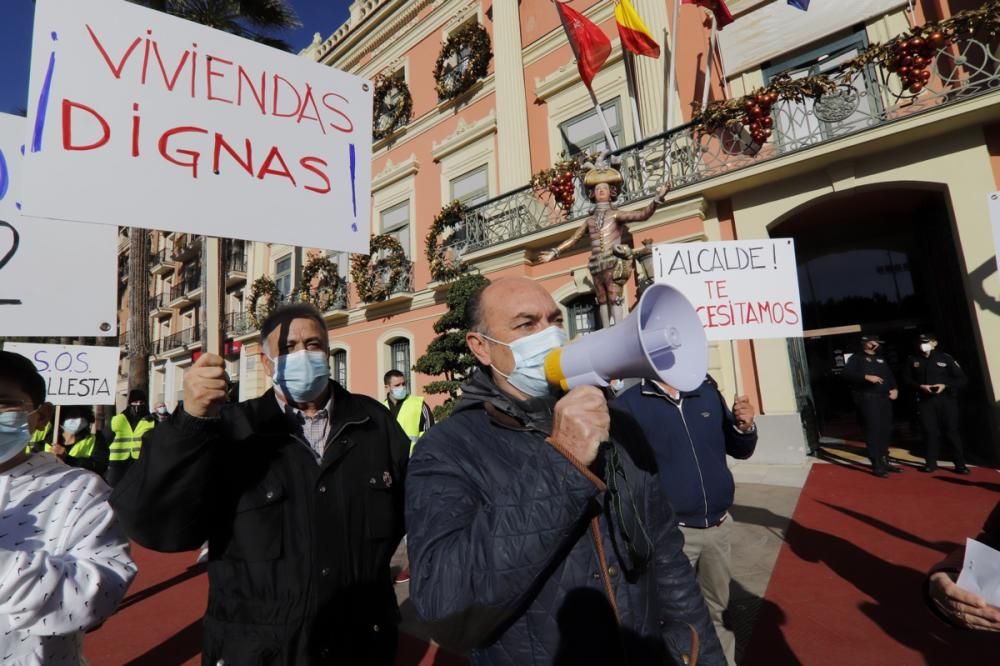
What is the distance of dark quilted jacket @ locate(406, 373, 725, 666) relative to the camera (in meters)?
1.05

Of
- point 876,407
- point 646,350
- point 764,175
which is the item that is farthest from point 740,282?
point 764,175

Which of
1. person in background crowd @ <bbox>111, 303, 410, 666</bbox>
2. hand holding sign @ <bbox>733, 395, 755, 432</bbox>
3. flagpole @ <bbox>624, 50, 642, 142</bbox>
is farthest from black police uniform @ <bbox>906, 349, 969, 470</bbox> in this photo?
person in background crowd @ <bbox>111, 303, 410, 666</bbox>

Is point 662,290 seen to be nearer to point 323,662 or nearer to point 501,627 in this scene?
point 501,627

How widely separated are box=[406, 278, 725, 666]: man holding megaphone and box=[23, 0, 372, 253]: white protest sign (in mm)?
960

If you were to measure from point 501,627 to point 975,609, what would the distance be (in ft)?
3.99

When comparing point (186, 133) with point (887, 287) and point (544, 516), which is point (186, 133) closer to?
point (544, 516)

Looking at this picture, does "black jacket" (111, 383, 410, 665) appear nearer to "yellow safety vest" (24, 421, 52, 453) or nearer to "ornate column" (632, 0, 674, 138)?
"yellow safety vest" (24, 421, 52, 453)

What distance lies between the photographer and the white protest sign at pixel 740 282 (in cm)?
340

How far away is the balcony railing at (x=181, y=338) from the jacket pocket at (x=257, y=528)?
30.7 meters

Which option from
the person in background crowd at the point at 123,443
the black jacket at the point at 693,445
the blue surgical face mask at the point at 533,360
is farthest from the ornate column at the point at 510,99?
the blue surgical face mask at the point at 533,360

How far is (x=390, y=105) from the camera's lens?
15688 millimetres

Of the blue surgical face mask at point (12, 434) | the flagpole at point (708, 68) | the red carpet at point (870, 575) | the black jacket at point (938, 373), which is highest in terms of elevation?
the flagpole at point (708, 68)

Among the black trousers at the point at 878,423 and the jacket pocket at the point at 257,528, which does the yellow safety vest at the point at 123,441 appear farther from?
the black trousers at the point at 878,423

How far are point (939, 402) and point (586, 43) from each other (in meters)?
8.30
